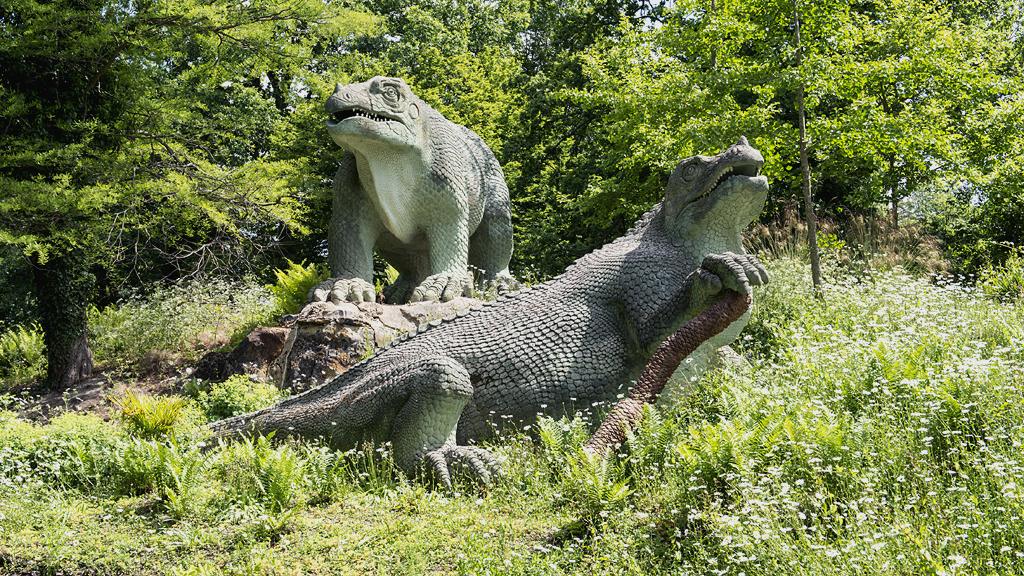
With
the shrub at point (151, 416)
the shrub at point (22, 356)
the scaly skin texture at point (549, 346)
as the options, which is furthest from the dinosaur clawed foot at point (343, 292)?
the shrub at point (22, 356)

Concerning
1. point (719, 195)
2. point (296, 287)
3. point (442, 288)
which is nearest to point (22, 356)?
point (296, 287)

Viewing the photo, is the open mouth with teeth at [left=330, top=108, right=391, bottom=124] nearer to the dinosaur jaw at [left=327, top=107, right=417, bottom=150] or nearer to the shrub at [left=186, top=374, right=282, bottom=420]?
the dinosaur jaw at [left=327, top=107, right=417, bottom=150]

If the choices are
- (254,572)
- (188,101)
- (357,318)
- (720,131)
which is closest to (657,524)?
(254,572)

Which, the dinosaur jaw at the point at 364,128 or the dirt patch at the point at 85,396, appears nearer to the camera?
the dinosaur jaw at the point at 364,128

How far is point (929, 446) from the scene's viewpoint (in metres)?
4.97

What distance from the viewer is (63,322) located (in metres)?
13.1

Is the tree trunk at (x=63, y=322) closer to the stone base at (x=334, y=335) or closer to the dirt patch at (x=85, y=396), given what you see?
the dirt patch at (x=85, y=396)

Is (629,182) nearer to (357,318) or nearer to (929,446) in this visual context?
(357,318)

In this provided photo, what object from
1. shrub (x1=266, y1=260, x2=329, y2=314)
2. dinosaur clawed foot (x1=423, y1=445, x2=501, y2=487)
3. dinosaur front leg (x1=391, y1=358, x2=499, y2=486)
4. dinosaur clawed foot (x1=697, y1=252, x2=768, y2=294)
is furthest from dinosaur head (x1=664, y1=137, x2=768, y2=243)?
shrub (x1=266, y1=260, x2=329, y2=314)

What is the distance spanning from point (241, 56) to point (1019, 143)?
12.0 meters

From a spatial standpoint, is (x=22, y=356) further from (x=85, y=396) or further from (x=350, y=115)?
(x=350, y=115)

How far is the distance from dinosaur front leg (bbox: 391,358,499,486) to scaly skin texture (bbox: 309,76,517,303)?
3.65 meters

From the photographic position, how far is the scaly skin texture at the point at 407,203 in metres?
9.60

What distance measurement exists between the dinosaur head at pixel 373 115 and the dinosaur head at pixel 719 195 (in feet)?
11.7
